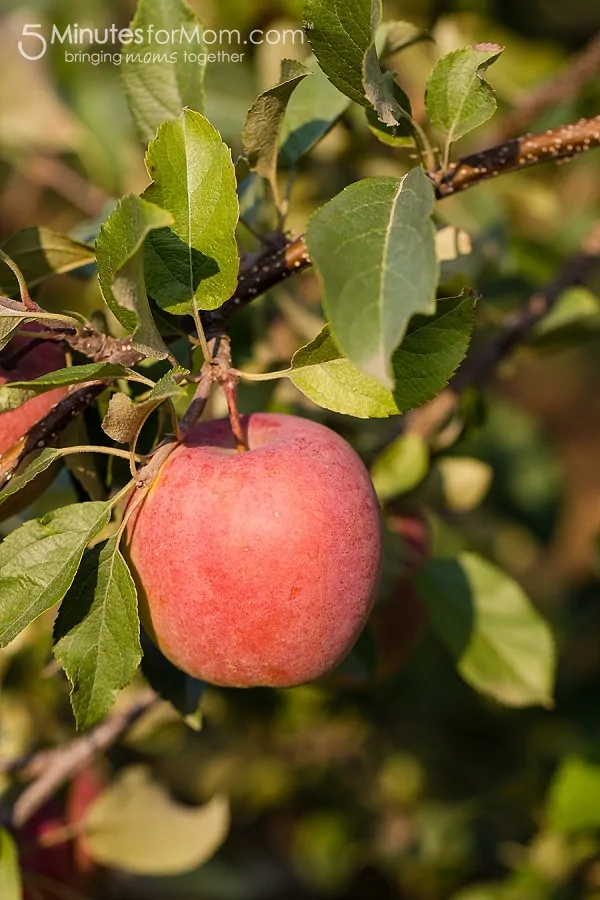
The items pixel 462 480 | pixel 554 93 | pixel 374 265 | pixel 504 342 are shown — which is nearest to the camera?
pixel 374 265

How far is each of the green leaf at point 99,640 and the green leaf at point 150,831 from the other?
572mm

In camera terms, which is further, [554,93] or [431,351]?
[554,93]

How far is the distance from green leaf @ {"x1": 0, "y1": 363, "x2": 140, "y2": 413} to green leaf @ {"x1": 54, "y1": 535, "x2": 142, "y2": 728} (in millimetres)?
124

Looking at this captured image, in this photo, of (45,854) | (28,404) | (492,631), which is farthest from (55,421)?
(45,854)

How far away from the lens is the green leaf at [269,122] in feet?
2.36

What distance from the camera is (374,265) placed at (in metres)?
0.55

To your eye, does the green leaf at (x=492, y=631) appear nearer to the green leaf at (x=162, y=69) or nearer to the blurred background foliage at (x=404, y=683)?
the blurred background foliage at (x=404, y=683)

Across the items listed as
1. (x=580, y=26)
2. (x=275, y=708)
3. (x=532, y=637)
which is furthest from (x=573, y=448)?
(x=532, y=637)

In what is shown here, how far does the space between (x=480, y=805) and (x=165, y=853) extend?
30.0 inches

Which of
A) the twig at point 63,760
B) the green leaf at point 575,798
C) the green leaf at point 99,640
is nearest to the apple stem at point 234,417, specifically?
the green leaf at point 99,640

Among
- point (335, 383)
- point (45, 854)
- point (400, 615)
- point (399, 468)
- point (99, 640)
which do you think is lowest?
point (45, 854)

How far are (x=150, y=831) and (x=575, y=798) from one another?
654mm

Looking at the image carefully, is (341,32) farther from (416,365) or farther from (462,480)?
(462,480)

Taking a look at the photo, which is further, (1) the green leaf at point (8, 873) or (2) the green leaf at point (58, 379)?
(1) the green leaf at point (8, 873)
